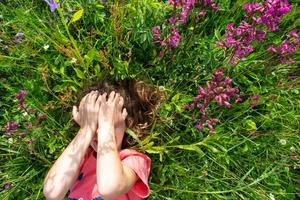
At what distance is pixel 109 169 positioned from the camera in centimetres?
187

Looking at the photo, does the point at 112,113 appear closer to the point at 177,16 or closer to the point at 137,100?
the point at 137,100

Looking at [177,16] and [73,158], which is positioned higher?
[177,16]

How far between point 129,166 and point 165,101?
418mm

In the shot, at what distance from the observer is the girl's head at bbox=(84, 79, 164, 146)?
2139 mm

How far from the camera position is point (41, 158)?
2.27 meters

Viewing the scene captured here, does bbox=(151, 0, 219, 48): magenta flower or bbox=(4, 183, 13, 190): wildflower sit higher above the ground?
bbox=(151, 0, 219, 48): magenta flower

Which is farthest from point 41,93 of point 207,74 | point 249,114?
point 249,114

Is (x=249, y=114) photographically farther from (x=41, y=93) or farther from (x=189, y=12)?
(x=41, y=93)

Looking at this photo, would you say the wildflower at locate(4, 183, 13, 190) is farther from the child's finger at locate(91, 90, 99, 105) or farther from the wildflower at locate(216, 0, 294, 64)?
the wildflower at locate(216, 0, 294, 64)

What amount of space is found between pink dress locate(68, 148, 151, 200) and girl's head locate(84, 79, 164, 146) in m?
0.14

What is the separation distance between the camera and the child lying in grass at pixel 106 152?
190 cm

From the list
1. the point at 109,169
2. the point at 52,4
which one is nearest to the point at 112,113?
the point at 109,169

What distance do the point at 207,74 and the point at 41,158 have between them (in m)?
1.04

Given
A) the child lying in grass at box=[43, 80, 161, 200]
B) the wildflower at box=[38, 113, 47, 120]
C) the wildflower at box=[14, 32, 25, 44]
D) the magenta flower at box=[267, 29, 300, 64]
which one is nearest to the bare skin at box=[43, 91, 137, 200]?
the child lying in grass at box=[43, 80, 161, 200]
